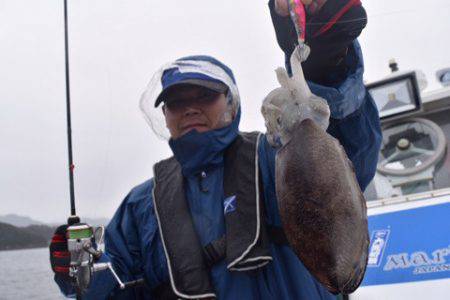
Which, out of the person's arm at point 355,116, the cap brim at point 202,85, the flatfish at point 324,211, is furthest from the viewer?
the cap brim at point 202,85

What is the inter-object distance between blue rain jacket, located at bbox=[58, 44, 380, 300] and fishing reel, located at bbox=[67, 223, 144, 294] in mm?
77

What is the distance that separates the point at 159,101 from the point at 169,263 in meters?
1.06

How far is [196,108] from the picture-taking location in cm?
279

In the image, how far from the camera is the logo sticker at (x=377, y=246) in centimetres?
402

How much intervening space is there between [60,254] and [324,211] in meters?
2.07

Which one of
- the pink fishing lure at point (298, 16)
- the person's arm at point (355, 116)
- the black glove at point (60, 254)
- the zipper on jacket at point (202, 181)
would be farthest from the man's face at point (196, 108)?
the black glove at point (60, 254)

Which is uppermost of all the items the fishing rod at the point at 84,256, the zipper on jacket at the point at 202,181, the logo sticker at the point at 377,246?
the zipper on jacket at the point at 202,181

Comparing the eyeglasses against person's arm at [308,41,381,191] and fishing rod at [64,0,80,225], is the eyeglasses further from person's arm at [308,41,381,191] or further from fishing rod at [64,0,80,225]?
fishing rod at [64,0,80,225]

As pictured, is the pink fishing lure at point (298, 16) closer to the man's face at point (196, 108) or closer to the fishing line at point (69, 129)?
the man's face at point (196, 108)

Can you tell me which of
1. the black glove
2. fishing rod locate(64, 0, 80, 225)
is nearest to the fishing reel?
the black glove

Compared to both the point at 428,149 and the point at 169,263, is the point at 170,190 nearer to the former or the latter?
the point at 169,263

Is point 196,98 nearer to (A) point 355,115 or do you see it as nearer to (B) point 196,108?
(B) point 196,108

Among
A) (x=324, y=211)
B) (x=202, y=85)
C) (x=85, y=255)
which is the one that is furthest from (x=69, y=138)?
(x=324, y=211)

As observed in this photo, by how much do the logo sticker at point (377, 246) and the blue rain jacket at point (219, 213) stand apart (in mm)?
1699
